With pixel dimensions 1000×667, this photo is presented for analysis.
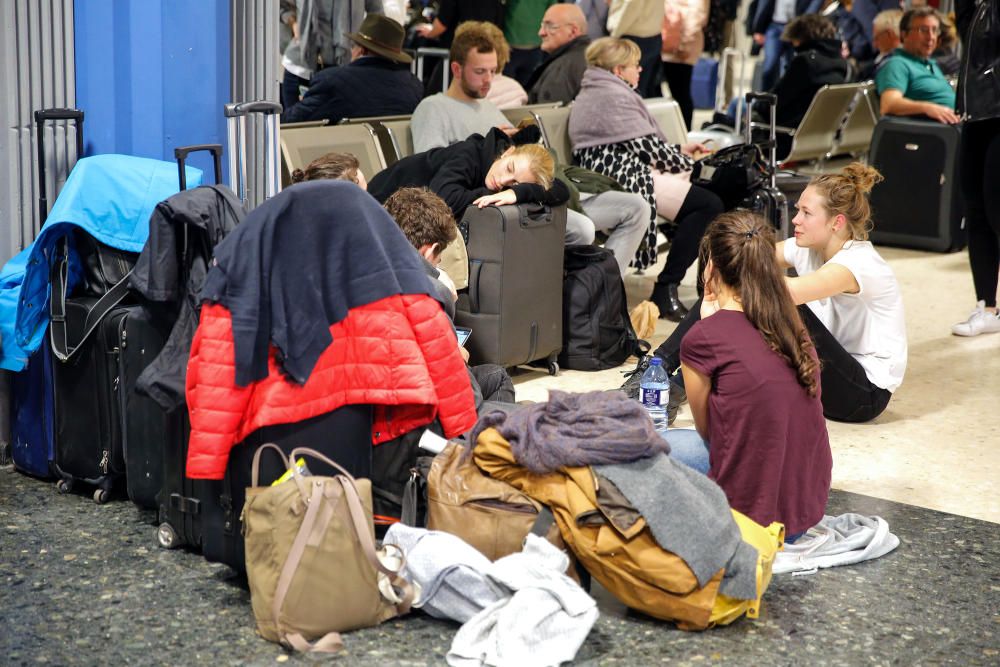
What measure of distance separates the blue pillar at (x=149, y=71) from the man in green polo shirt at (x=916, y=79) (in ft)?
18.3

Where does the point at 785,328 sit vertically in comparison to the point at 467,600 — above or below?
above

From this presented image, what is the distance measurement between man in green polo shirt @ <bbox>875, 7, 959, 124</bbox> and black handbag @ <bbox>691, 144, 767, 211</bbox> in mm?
2139

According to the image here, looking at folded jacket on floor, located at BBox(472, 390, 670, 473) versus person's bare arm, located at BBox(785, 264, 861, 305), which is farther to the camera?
person's bare arm, located at BBox(785, 264, 861, 305)

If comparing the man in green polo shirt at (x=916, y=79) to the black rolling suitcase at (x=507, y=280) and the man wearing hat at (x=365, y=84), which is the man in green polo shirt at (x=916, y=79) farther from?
the black rolling suitcase at (x=507, y=280)

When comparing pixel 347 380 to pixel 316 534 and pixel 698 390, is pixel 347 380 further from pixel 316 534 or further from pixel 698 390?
pixel 698 390

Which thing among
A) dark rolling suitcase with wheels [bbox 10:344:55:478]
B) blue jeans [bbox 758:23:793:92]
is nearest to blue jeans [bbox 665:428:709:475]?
dark rolling suitcase with wheels [bbox 10:344:55:478]

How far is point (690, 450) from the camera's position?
3.76 meters

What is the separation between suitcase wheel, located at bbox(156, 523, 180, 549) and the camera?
146 inches

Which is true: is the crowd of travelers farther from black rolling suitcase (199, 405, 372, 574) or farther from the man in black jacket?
black rolling suitcase (199, 405, 372, 574)

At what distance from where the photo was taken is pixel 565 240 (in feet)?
19.5

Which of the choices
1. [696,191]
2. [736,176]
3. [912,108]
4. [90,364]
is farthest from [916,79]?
[90,364]

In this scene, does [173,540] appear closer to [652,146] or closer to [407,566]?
[407,566]

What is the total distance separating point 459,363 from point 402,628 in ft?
2.35

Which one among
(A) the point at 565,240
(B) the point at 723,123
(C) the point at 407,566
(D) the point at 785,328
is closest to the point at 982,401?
(A) the point at 565,240
